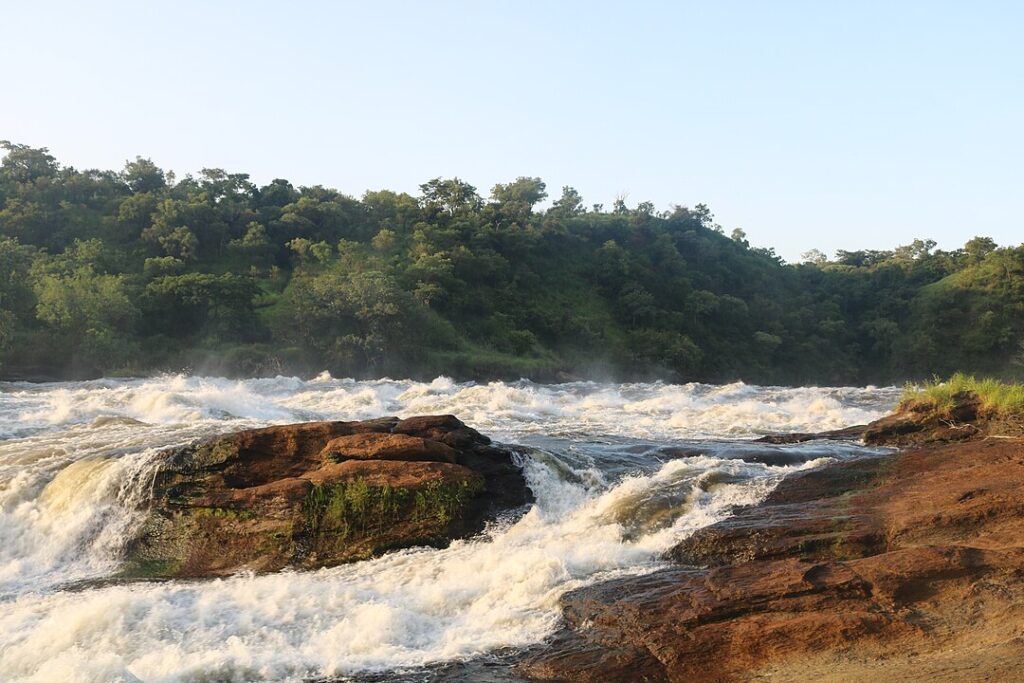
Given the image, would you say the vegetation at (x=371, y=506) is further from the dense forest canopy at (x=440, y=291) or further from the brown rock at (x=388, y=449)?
the dense forest canopy at (x=440, y=291)

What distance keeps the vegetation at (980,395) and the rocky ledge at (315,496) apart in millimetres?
7716

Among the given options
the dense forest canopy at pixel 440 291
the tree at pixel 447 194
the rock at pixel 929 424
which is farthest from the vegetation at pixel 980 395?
the tree at pixel 447 194

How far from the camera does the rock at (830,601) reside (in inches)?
233

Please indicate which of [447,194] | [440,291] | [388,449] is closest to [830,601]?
[388,449]

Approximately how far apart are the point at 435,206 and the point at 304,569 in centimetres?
5670

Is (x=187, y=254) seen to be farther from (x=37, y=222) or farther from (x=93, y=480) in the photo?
(x=93, y=480)

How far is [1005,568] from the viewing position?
6609mm

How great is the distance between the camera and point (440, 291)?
51969 mm

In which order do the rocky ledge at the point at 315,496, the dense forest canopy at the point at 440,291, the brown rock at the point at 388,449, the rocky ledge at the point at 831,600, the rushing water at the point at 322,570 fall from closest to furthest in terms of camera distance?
Result: the rocky ledge at the point at 831,600
the rushing water at the point at 322,570
the rocky ledge at the point at 315,496
the brown rock at the point at 388,449
the dense forest canopy at the point at 440,291

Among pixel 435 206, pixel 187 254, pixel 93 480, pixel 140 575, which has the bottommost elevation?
pixel 140 575

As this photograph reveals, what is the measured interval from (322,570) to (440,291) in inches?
1703

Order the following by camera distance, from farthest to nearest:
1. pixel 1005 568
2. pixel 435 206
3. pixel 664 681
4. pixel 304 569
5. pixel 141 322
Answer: pixel 435 206 < pixel 141 322 < pixel 304 569 < pixel 1005 568 < pixel 664 681

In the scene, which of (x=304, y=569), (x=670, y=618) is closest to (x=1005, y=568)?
(x=670, y=618)

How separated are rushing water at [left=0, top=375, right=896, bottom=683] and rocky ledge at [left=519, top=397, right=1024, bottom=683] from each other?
605 mm
